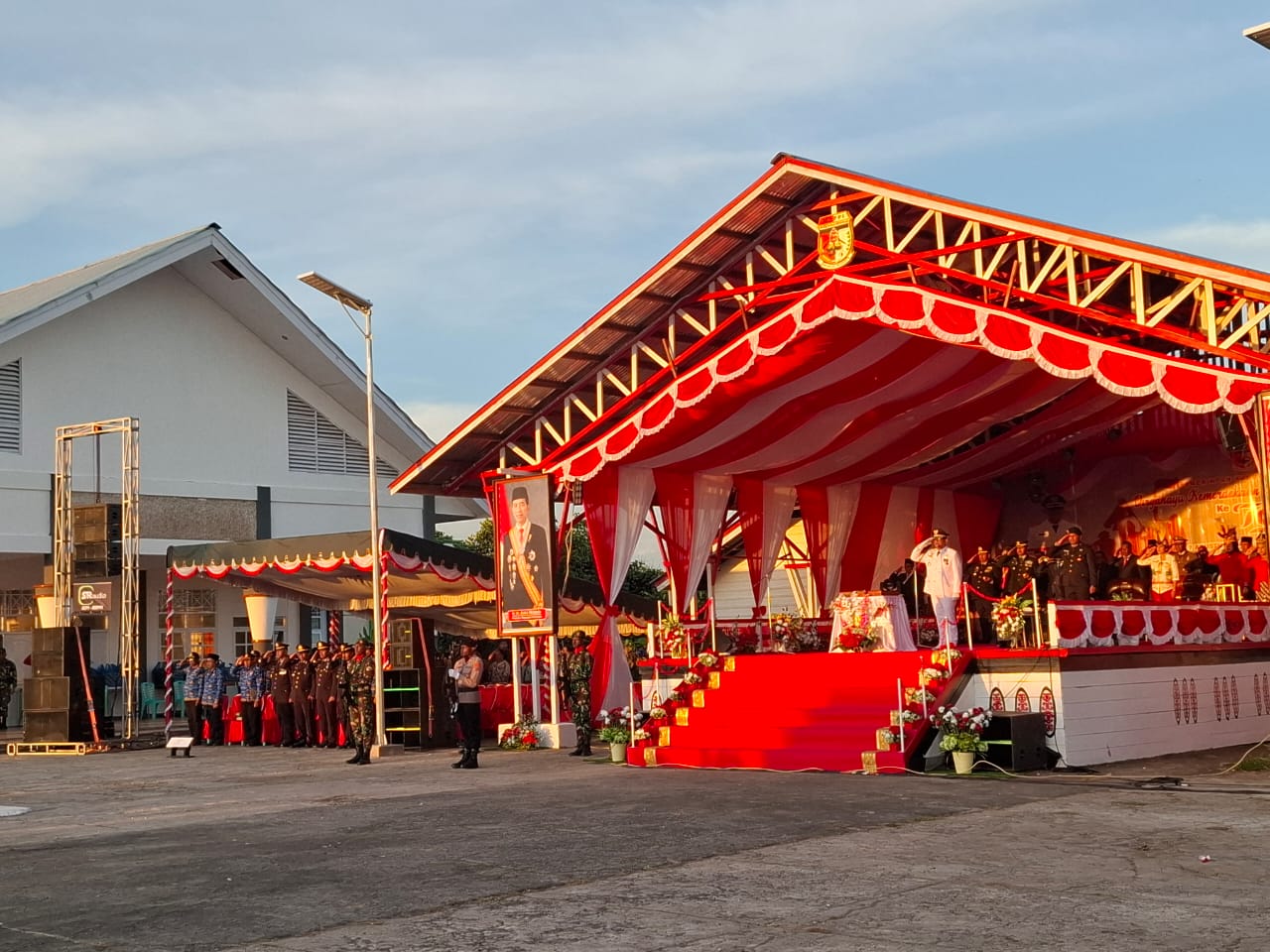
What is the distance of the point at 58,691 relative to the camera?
23547 mm

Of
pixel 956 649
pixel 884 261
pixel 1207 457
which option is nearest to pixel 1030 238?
pixel 884 261

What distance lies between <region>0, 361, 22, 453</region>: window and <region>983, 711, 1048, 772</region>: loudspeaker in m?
21.0

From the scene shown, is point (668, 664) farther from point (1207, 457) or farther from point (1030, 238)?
point (1207, 457)

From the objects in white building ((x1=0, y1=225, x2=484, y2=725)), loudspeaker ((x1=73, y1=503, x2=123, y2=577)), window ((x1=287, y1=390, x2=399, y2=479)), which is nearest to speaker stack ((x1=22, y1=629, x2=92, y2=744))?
loudspeaker ((x1=73, y1=503, x2=123, y2=577))

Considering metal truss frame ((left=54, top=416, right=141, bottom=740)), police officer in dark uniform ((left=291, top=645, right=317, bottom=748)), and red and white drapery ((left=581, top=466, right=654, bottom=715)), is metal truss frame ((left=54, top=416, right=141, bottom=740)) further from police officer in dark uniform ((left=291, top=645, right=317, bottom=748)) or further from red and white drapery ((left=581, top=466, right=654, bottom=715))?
red and white drapery ((left=581, top=466, right=654, bottom=715))

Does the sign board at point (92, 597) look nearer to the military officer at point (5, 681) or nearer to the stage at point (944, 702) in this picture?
the military officer at point (5, 681)

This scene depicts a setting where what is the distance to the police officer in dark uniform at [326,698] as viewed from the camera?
2255cm

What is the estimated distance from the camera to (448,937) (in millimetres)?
6883

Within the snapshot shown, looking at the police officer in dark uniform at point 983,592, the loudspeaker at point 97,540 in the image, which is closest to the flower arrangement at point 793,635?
the police officer in dark uniform at point 983,592

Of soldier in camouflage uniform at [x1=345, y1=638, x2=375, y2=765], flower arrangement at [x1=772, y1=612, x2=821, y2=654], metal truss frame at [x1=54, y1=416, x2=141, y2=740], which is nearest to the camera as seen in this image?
soldier in camouflage uniform at [x1=345, y1=638, x2=375, y2=765]

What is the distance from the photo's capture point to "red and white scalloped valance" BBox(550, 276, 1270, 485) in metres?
15.6

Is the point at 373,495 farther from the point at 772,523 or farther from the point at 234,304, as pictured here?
the point at 234,304

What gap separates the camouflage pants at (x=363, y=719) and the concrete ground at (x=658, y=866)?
4.07 metres

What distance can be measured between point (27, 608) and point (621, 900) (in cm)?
2652
